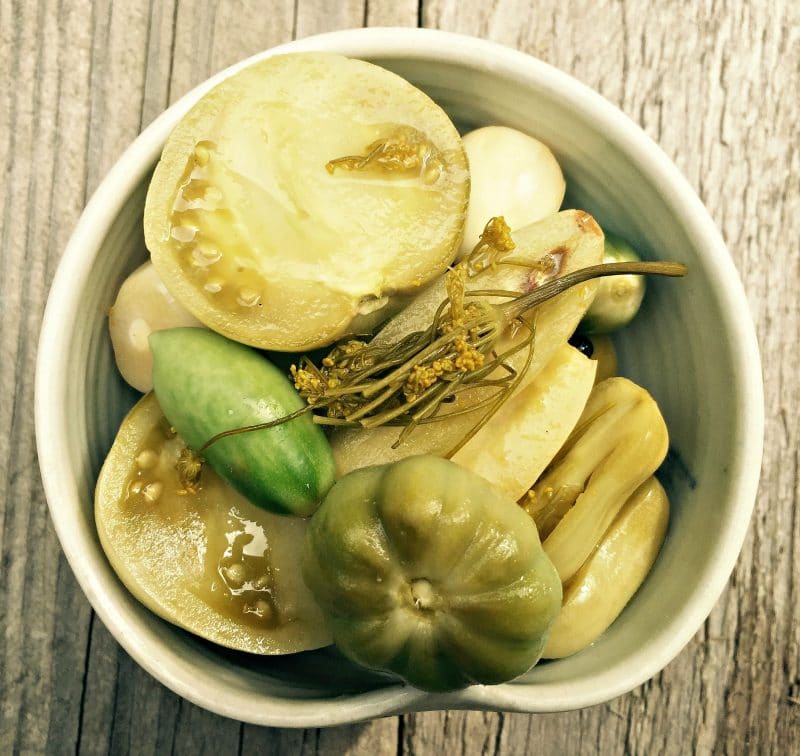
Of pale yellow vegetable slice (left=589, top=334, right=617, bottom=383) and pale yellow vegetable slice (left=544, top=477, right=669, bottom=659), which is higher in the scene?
pale yellow vegetable slice (left=589, top=334, right=617, bottom=383)

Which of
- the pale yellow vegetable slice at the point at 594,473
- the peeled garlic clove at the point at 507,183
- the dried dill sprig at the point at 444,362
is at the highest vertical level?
the peeled garlic clove at the point at 507,183

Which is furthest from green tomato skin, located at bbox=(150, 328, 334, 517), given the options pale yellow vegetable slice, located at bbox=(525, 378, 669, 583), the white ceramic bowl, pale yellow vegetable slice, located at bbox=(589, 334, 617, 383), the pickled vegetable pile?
pale yellow vegetable slice, located at bbox=(589, 334, 617, 383)

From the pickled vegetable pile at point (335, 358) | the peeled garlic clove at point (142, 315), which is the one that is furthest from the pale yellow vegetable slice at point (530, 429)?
the peeled garlic clove at point (142, 315)

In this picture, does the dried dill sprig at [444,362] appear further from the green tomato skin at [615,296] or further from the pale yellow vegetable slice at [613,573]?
the pale yellow vegetable slice at [613,573]

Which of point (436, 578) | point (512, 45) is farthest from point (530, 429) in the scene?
point (512, 45)

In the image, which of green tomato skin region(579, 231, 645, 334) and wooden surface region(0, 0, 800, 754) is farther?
wooden surface region(0, 0, 800, 754)

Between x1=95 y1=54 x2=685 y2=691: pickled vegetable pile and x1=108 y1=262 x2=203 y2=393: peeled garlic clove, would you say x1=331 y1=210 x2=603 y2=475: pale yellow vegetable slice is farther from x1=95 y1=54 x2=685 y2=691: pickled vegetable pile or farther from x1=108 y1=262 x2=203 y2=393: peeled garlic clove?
x1=108 y1=262 x2=203 y2=393: peeled garlic clove
